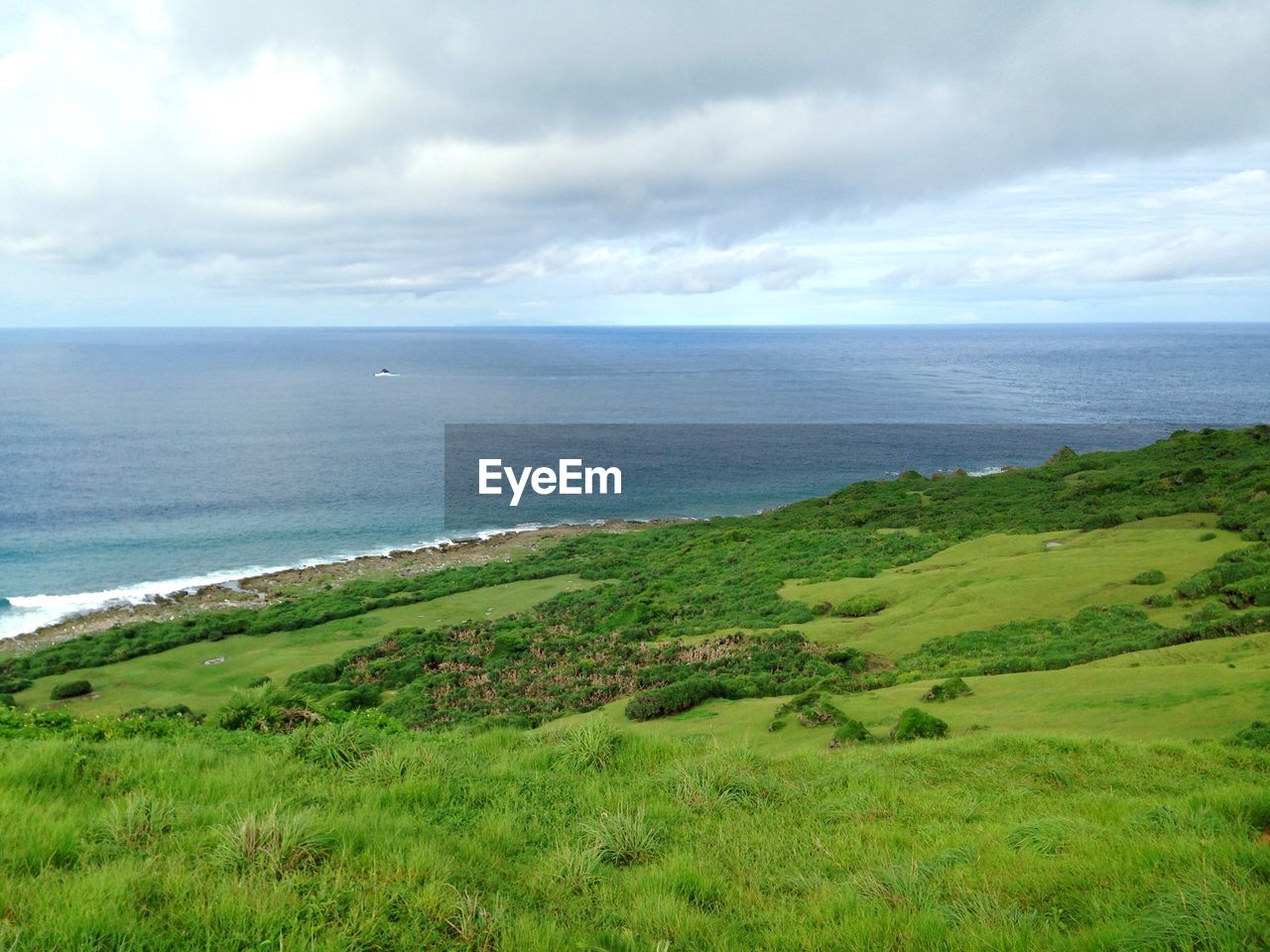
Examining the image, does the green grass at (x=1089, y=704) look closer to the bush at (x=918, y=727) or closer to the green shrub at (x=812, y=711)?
the green shrub at (x=812, y=711)

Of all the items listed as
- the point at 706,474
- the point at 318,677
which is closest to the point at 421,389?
the point at 706,474

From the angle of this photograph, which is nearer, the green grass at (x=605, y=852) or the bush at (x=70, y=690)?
the green grass at (x=605, y=852)

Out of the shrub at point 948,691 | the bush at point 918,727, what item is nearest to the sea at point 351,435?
the shrub at point 948,691

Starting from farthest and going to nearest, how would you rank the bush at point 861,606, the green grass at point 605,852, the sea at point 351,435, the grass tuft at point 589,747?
1. the sea at point 351,435
2. the bush at point 861,606
3. the grass tuft at point 589,747
4. the green grass at point 605,852

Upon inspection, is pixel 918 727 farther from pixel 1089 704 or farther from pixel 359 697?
pixel 359 697

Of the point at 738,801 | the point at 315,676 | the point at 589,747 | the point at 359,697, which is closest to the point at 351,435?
the point at 315,676

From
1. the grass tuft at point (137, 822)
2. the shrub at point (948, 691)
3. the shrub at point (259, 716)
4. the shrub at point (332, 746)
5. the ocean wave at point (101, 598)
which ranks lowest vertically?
the ocean wave at point (101, 598)

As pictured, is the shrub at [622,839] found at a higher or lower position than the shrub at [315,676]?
higher
